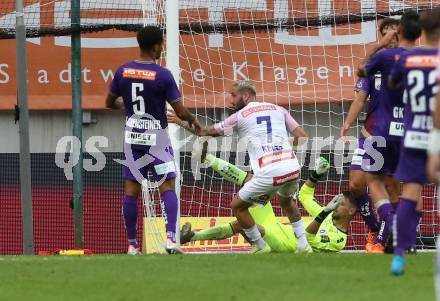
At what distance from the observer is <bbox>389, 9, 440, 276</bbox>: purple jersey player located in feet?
25.8

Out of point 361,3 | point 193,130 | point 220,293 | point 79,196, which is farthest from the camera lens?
point 361,3

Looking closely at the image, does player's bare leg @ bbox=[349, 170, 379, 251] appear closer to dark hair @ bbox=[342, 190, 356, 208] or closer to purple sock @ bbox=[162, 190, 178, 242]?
dark hair @ bbox=[342, 190, 356, 208]

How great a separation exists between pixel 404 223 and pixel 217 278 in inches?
60.8

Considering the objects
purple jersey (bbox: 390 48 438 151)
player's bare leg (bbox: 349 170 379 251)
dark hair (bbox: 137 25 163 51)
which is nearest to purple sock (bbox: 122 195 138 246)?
dark hair (bbox: 137 25 163 51)

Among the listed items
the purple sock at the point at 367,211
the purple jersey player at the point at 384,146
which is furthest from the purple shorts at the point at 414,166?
the purple sock at the point at 367,211

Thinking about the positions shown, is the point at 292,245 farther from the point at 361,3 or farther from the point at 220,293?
the point at 220,293

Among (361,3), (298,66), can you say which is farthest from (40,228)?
(361,3)

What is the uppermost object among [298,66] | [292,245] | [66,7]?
[66,7]

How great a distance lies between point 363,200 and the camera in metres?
12.6

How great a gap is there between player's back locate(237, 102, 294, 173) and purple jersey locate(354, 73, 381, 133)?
38.7 inches

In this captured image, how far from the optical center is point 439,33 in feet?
25.6

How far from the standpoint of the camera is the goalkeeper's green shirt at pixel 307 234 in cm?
1358

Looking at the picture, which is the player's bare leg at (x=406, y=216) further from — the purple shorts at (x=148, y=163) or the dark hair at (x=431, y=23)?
the purple shorts at (x=148, y=163)

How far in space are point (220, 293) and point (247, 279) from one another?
0.69 metres
